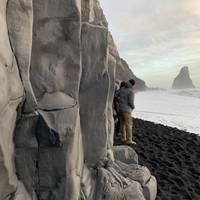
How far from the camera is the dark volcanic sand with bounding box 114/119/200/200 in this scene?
37.1 feet

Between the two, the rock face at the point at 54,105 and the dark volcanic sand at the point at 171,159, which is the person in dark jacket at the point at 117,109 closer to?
the dark volcanic sand at the point at 171,159

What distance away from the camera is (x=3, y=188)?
665 centimetres

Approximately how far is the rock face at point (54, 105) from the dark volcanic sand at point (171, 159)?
2.48 m

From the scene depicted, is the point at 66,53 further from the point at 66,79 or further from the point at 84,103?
the point at 84,103

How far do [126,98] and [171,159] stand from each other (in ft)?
9.68

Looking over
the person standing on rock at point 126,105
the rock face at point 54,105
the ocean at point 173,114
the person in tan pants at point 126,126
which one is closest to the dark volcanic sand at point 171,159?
the person in tan pants at point 126,126

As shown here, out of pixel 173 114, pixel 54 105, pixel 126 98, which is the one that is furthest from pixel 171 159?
pixel 173 114

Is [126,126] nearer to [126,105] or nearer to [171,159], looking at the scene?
[126,105]

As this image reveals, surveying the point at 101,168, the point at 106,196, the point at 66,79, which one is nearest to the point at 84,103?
the point at 66,79

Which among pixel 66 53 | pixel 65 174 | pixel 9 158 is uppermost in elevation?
pixel 66 53

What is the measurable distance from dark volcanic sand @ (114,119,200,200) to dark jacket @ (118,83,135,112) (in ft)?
6.01

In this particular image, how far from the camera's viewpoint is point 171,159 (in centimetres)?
1417

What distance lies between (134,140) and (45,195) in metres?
8.74

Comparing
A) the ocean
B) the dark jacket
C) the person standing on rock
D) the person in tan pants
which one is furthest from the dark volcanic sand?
the ocean
